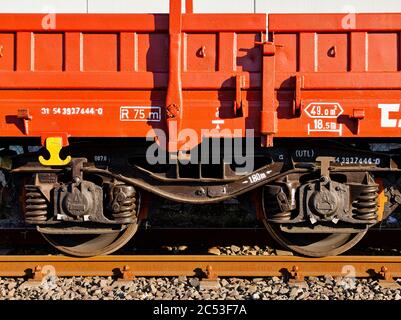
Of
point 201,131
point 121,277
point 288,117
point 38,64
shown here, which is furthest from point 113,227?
point 288,117

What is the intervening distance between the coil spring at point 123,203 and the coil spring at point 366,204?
254cm

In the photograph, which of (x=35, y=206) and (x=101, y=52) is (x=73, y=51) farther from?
(x=35, y=206)

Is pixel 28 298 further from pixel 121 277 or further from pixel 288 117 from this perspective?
pixel 288 117

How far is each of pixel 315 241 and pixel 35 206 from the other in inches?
129

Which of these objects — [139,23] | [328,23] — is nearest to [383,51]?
[328,23]

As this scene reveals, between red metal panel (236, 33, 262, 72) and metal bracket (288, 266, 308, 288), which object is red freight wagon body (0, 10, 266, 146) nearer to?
red metal panel (236, 33, 262, 72)

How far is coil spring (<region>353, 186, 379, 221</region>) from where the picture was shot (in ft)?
17.6

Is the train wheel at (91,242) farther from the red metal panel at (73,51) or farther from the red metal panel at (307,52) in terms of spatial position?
the red metal panel at (307,52)

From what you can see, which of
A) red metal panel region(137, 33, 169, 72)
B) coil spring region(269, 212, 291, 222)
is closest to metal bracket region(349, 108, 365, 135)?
coil spring region(269, 212, 291, 222)

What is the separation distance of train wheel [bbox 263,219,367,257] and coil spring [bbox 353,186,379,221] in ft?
0.87

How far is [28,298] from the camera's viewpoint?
16.4 ft

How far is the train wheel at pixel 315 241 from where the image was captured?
560cm
